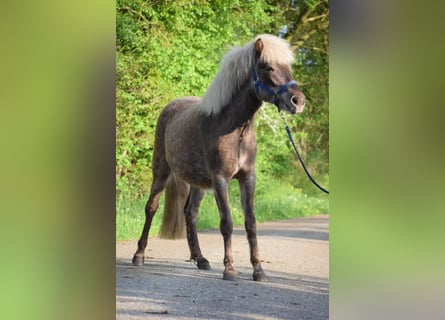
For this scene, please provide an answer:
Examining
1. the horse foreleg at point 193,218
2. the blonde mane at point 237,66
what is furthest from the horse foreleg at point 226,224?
the blonde mane at point 237,66

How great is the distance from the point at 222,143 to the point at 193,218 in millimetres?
707

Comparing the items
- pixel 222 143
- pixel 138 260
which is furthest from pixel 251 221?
pixel 138 260

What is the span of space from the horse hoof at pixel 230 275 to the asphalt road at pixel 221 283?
0.03 m

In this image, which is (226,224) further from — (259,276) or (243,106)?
(243,106)

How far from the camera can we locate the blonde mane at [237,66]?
2.95 metres

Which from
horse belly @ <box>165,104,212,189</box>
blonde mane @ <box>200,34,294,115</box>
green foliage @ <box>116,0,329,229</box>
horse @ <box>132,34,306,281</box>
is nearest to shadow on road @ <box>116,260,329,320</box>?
horse @ <box>132,34,306,281</box>

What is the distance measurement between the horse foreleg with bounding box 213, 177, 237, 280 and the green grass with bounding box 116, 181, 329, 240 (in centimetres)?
63

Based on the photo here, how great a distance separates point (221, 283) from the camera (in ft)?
10.2

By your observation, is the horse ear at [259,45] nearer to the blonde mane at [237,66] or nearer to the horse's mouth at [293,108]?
the blonde mane at [237,66]
